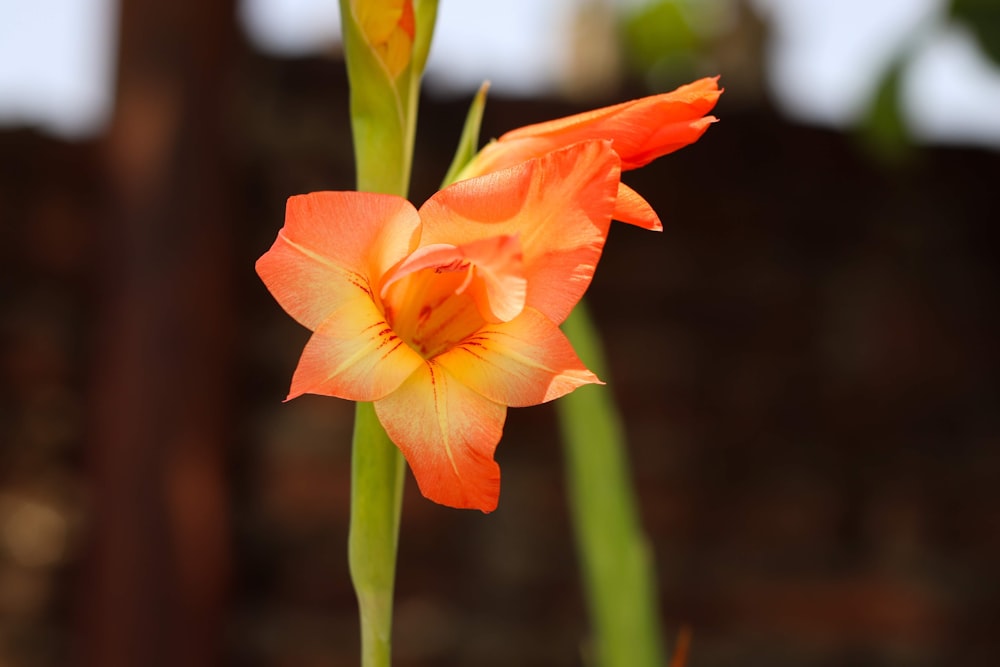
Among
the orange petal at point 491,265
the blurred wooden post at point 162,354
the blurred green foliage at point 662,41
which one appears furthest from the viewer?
the blurred green foliage at point 662,41

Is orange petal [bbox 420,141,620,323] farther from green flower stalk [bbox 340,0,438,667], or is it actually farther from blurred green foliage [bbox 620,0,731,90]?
blurred green foliage [bbox 620,0,731,90]

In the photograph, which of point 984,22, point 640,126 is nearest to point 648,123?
point 640,126

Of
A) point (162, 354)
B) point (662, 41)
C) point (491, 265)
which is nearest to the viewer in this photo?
point (491, 265)

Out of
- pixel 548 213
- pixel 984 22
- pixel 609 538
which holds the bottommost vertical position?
pixel 609 538

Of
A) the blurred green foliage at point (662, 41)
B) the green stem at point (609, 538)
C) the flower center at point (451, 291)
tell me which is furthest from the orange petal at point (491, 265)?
the blurred green foliage at point (662, 41)

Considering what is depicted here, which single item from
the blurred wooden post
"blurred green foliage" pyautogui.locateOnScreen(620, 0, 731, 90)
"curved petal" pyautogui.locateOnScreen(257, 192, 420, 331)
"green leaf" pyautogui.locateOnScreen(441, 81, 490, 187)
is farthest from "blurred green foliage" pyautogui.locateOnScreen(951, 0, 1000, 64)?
"curved petal" pyautogui.locateOnScreen(257, 192, 420, 331)

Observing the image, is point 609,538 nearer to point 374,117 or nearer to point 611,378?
point 374,117

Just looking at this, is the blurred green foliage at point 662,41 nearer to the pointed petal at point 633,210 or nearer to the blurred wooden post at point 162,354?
the blurred wooden post at point 162,354
